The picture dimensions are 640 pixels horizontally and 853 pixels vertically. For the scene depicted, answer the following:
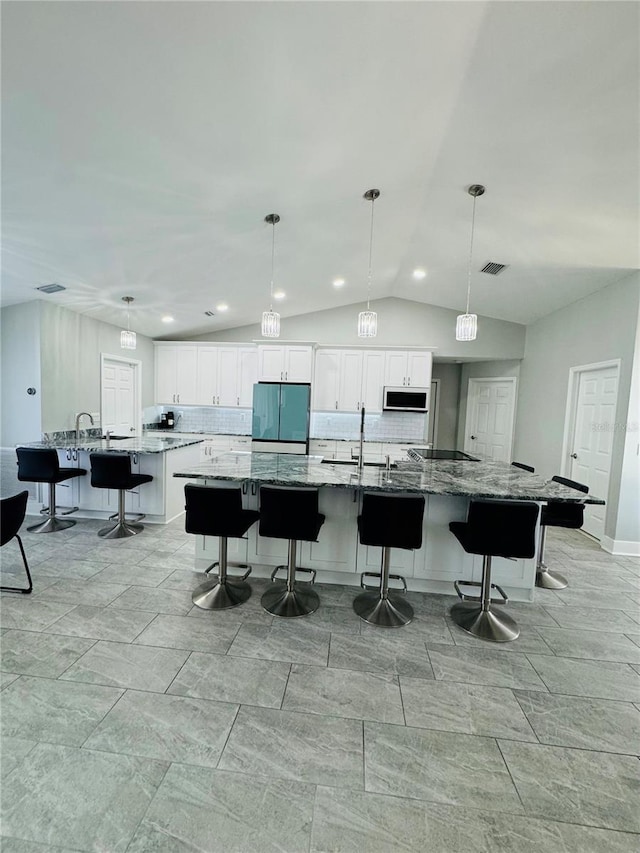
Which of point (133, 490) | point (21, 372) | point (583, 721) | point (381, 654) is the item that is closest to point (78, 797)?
point (381, 654)

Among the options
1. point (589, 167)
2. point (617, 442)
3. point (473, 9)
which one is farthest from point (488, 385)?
point (473, 9)

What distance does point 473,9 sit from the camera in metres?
1.63

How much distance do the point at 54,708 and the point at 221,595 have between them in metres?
1.05

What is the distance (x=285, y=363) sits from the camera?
6004mm

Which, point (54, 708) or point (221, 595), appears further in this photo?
point (221, 595)

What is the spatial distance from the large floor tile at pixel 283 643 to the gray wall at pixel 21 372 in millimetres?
3898

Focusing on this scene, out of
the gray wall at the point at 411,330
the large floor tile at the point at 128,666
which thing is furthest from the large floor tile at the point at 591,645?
the gray wall at the point at 411,330

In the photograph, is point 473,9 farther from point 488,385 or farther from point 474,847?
point 488,385

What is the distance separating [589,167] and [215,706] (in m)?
3.91

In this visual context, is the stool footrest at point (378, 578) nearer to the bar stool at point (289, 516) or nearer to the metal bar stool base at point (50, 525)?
the bar stool at point (289, 516)

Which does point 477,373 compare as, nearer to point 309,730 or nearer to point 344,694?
point 344,694

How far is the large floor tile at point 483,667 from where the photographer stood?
1928 millimetres

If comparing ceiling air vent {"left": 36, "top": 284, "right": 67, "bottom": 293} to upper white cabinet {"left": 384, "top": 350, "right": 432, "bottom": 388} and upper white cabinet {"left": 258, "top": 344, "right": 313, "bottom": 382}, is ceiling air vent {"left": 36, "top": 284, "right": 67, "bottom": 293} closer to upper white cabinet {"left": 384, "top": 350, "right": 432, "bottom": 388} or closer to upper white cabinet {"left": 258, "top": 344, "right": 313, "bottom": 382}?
upper white cabinet {"left": 258, "top": 344, "right": 313, "bottom": 382}

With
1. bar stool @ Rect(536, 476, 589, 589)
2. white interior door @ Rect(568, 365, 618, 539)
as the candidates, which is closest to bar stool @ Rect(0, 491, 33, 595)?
bar stool @ Rect(536, 476, 589, 589)
